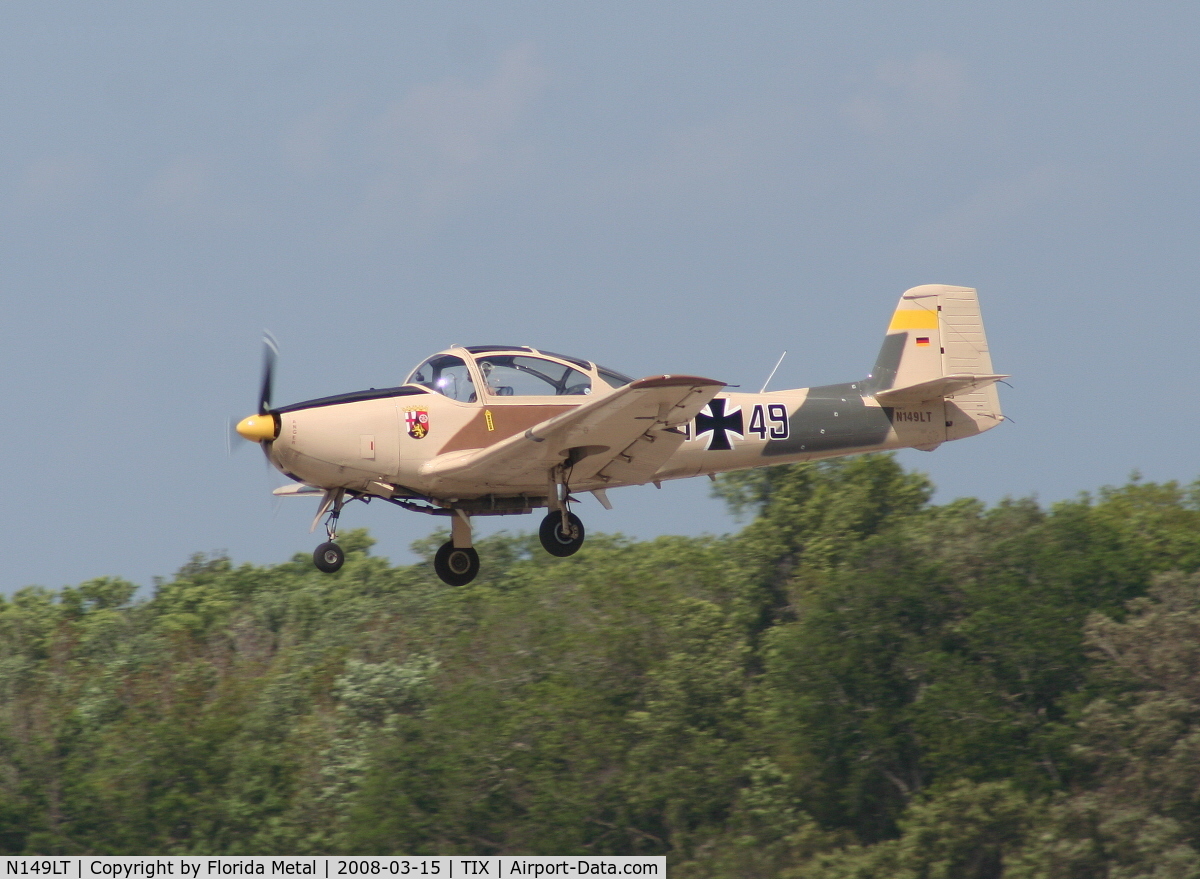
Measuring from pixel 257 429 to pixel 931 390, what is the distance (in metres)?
7.55

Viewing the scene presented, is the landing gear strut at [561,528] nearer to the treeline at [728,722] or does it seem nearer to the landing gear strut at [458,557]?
the landing gear strut at [458,557]

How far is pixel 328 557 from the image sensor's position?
16172mm

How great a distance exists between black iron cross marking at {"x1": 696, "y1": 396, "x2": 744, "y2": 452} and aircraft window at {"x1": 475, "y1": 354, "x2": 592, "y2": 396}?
1.65 metres

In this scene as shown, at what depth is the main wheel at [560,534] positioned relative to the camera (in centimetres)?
1692

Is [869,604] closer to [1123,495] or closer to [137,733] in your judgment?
[1123,495]

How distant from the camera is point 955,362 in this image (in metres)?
19.8

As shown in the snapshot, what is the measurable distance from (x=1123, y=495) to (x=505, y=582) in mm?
16462

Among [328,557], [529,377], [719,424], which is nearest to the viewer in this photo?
[328,557]

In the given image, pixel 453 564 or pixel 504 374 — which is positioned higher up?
pixel 504 374

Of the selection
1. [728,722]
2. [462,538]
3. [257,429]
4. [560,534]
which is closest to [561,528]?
[560,534]

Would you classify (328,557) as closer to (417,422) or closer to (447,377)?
(417,422)

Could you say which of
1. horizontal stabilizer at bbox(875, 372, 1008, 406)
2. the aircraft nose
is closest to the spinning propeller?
the aircraft nose
